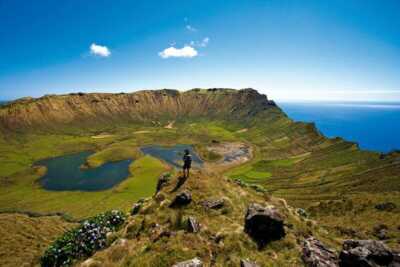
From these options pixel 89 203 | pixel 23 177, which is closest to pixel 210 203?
pixel 89 203

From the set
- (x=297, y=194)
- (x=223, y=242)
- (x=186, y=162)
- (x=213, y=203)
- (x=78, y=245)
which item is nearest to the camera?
(x=223, y=242)

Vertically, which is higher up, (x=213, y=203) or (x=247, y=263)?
(x=247, y=263)

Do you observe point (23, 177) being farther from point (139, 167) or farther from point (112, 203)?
point (112, 203)

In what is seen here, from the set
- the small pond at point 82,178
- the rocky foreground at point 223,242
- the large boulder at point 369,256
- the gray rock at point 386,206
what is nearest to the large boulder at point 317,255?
the rocky foreground at point 223,242

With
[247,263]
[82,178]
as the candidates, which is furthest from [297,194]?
[82,178]

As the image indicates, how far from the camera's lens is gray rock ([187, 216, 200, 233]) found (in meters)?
34.0

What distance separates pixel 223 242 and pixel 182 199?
13923 millimetres

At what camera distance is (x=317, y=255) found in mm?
27828

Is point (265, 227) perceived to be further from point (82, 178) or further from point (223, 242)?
point (82, 178)

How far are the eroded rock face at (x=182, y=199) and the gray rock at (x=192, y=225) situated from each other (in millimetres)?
6889

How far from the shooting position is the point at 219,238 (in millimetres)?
32062

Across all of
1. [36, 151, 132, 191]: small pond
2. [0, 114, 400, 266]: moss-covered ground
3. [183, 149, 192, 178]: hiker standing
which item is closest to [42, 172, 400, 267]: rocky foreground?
[0, 114, 400, 266]: moss-covered ground

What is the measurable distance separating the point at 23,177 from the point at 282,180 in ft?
648

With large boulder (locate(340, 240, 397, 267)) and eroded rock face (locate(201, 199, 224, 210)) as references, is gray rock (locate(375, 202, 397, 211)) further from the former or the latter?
eroded rock face (locate(201, 199, 224, 210))
